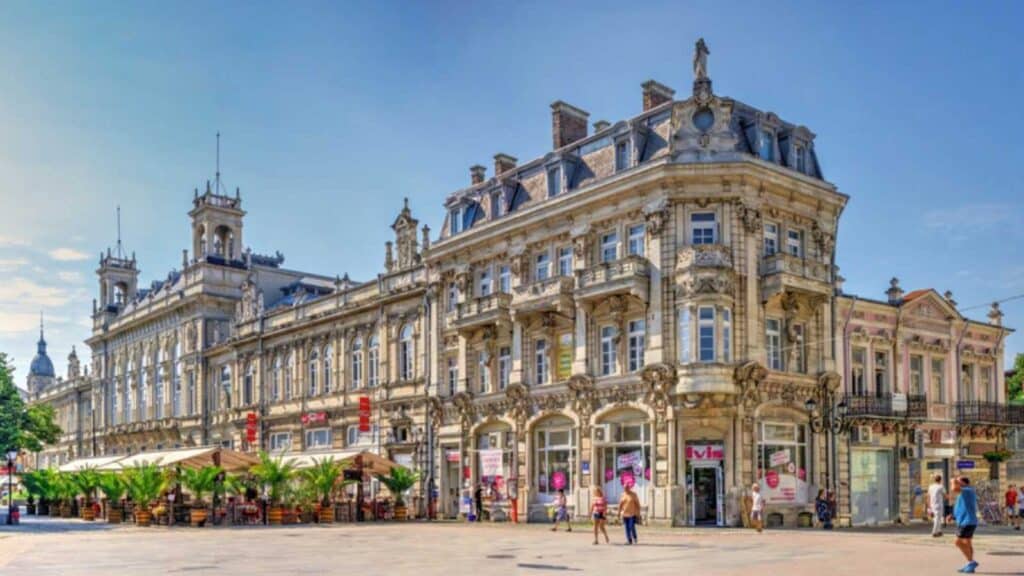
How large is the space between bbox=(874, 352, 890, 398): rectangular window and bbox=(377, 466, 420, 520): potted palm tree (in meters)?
19.0

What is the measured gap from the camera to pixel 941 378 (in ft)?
149

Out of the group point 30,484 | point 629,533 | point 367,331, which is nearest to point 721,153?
point 629,533

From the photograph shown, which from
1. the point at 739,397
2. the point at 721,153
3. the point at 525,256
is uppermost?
the point at 721,153

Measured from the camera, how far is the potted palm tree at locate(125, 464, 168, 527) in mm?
42875

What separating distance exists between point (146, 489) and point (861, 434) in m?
27.1

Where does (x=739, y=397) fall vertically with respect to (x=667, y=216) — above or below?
below

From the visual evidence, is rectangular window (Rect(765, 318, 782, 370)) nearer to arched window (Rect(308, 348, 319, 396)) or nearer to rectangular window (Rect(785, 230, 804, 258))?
rectangular window (Rect(785, 230, 804, 258))

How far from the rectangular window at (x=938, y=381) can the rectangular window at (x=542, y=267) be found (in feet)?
52.7

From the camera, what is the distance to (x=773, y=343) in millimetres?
39188

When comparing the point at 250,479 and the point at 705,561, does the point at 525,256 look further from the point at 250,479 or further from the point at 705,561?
the point at 705,561

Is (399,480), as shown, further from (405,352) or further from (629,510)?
(629,510)

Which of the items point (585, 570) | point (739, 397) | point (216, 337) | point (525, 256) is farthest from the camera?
point (216, 337)

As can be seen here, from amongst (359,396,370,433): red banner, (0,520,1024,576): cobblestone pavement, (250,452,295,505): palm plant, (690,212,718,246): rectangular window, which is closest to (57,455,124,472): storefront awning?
(359,396,370,433): red banner

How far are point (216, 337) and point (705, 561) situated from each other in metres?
52.9
